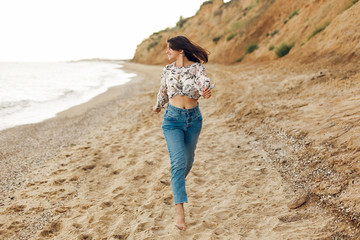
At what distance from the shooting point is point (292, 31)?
51.4 ft

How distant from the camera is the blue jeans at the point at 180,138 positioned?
2941mm

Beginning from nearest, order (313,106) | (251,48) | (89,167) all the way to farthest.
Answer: (89,167) → (313,106) → (251,48)

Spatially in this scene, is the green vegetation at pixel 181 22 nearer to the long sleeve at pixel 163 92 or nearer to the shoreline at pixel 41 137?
the shoreline at pixel 41 137

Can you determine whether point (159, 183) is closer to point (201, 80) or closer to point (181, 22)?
point (201, 80)

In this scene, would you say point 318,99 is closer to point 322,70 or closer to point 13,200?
point 322,70

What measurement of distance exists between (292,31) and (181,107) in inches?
585

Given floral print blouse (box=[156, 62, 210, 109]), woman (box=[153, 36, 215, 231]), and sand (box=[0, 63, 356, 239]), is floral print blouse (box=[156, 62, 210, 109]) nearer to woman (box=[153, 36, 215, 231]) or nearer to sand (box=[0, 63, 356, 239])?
woman (box=[153, 36, 215, 231])

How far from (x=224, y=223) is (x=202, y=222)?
0.80 ft

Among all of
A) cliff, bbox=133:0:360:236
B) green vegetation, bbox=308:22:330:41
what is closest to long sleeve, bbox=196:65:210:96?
cliff, bbox=133:0:360:236

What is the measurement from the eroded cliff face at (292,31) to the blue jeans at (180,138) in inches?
287

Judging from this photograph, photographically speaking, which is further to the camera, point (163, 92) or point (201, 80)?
point (163, 92)

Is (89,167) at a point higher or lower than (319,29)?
lower

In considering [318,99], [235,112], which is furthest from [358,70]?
[235,112]

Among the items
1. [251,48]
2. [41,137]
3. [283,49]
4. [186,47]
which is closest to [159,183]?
[186,47]
